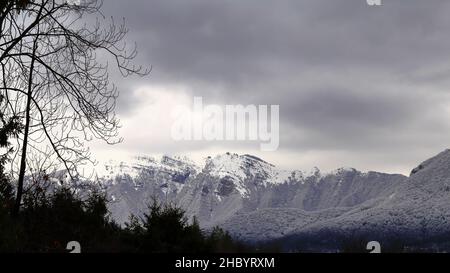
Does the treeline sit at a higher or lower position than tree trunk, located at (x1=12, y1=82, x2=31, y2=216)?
lower

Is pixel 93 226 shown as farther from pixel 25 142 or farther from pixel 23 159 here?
pixel 25 142

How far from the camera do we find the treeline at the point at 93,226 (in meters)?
20.9

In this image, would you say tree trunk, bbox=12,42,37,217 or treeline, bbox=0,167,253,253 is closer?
tree trunk, bbox=12,42,37,217

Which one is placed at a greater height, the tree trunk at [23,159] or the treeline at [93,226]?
the tree trunk at [23,159]

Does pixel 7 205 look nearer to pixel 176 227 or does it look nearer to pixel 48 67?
pixel 48 67

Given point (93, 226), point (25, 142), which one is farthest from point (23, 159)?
point (93, 226)

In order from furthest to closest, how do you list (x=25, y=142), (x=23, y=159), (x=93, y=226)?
(x=93, y=226) < (x=23, y=159) < (x=25, y=142)

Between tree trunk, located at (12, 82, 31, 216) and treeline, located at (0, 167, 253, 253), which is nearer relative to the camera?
A: tree trunk, located at (12, 82, 31, 216)

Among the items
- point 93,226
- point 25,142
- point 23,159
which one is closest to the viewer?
point 25,142

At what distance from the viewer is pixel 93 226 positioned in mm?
23609

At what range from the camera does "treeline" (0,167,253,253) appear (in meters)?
20.9

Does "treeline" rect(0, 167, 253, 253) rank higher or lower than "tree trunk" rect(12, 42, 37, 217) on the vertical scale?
lower
